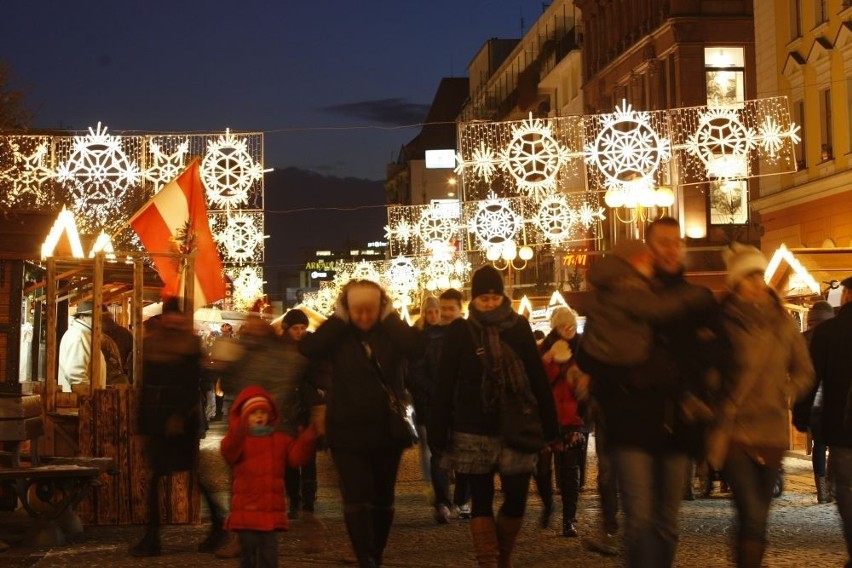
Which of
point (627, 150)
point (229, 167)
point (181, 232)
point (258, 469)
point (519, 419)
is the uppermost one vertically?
point (627, 150)

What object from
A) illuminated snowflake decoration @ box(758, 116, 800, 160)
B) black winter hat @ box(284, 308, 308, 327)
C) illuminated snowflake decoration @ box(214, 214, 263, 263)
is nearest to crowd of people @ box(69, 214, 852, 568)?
black winter hat @ box(284, 308, 308, 327)

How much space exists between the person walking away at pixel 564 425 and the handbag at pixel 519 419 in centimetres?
234

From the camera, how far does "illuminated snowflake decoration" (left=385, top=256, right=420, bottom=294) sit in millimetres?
57938

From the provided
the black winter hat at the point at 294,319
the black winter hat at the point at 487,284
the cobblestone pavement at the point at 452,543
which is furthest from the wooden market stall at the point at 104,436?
the black winter hat at the point at 487,284

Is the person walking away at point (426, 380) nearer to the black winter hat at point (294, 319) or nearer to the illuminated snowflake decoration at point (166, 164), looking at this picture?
the black winter hat at point (294, 319)

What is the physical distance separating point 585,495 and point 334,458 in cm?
621

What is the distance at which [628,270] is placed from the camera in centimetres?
626

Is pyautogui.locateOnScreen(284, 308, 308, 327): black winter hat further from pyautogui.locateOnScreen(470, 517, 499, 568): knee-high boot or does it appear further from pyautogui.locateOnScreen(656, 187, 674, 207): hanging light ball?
pyautogui.locateOnScreen(656, 187, 674, 207): hanging light ball

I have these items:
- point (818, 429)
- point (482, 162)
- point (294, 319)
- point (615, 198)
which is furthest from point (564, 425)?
point (482, 162)

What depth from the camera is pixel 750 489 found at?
21.5 ft

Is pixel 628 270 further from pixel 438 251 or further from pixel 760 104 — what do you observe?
pixel 438 251

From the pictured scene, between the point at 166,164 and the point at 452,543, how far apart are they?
40.6 feet

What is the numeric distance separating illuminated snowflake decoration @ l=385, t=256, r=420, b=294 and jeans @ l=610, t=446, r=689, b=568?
50.9 meters

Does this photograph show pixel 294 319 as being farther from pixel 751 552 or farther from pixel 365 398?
pixel 751 552
